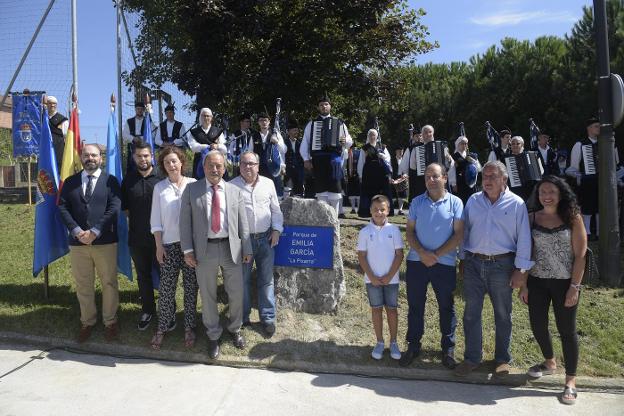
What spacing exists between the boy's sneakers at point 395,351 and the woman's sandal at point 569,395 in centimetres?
153

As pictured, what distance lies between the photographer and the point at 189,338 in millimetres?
5391

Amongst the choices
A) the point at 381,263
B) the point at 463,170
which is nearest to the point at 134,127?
the point at 381,263

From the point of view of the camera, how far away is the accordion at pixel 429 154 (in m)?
8.56

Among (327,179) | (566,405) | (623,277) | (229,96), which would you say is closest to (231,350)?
(566,405)

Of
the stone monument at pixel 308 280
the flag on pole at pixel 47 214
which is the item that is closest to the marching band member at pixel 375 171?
the stone monument at pixel 308 280

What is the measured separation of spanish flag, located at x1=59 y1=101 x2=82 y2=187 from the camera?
6402mm

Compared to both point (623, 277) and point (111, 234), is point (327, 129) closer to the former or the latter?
point (111, 234)

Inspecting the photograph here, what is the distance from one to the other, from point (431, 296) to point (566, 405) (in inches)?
101

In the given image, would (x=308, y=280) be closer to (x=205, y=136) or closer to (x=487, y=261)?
(x=487, y=261)

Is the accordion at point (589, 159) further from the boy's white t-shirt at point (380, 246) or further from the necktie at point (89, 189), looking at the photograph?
the necktie at point (89, 189)

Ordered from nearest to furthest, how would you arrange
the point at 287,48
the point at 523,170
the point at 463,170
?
the point at 523,170 < the point at 463,170 < the point at 287,48

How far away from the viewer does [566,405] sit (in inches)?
176

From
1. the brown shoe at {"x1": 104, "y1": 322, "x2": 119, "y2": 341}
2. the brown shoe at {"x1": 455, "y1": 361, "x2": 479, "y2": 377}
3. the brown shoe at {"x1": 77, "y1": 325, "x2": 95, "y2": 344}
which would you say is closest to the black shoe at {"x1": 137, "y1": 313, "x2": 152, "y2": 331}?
the brown shoe at {"x1": 104, "y1": 322, "x2": 119, "y2": 341}

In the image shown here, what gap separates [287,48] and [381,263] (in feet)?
28.7
